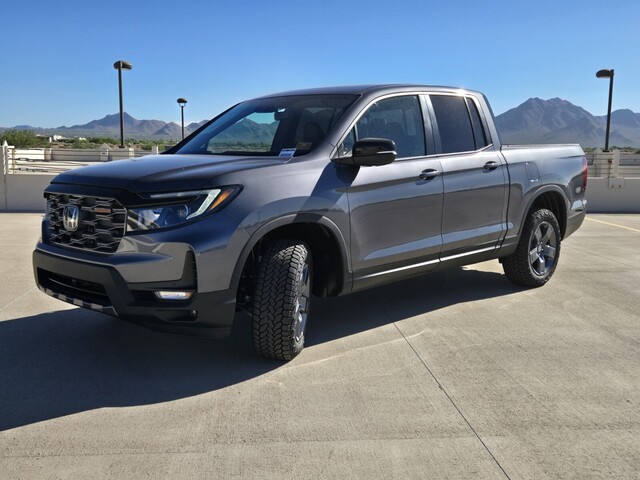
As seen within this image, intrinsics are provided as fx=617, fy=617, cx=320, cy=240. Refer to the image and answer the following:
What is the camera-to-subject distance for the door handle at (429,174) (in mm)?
4868

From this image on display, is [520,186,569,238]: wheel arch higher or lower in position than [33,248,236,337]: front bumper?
higher

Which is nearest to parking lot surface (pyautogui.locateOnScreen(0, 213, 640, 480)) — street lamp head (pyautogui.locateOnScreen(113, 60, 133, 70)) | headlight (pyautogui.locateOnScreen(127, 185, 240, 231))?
headlight (pyautogui.locateOnScreen(127, 185, 240, 231))

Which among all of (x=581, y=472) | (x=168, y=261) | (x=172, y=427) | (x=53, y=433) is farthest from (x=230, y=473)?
(x=581, y=472)

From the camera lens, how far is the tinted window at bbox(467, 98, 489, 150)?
5668mm

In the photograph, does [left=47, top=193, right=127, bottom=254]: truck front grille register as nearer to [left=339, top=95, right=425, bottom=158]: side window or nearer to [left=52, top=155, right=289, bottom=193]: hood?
[left=52, top=155, right=289, bottom=193]: hood

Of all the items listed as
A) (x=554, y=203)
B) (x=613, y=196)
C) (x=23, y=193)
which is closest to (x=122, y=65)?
(x=23, y=193)

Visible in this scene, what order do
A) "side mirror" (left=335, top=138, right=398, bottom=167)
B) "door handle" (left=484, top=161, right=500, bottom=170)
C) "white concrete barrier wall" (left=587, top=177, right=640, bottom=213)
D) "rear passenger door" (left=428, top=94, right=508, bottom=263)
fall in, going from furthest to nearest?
"white concrete barrier wall" (left=587, top=177, right=640, bottom=213)
"door handle" (left=484, top=161, right=500, bottom=170)
"rear passenger door" (left=428, top=94, right=508, bottom=263)
"side mirror" (left=335, top=138, right=398, bottom=167)

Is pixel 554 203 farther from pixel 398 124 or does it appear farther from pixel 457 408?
pixel 457 408

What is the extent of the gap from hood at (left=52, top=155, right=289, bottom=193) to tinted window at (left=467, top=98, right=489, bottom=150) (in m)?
2.27

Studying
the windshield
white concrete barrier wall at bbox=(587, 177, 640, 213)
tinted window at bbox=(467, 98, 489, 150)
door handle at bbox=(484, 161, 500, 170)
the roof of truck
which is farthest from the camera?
white concrete barrier wall at bbox=(587, 177, 640, 213)

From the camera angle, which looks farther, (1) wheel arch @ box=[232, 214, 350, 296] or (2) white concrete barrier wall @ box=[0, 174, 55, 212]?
(2) white concrete barrier wall @ box=[0, 174, 55, 212]

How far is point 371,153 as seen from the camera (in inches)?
165

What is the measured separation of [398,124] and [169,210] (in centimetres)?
214

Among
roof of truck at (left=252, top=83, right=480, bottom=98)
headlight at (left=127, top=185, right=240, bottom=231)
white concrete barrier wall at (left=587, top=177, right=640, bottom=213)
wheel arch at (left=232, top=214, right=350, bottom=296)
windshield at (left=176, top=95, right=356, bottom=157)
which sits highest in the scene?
roof of truck at (left=252, top=83, right=480, bottom=98)
